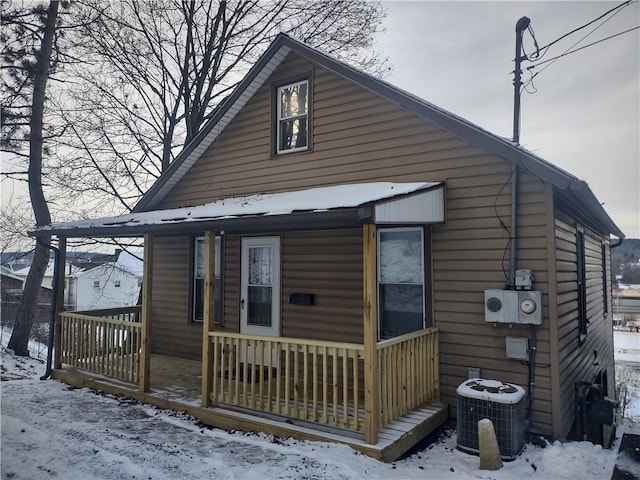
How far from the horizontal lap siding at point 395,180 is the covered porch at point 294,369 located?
46cm

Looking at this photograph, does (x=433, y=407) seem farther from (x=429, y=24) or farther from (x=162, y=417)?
(x=429, y=24)

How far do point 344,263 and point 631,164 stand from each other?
315 inches

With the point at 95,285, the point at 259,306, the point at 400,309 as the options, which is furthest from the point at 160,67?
the point at 95,285

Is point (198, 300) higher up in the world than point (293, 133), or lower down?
lower down

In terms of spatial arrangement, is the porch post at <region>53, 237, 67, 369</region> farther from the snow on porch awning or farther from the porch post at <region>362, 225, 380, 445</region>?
the porch post at <region>362, 225, 380, 445</region>

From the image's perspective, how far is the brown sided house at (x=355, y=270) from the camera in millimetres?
4984

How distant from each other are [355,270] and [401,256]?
2.45 feet

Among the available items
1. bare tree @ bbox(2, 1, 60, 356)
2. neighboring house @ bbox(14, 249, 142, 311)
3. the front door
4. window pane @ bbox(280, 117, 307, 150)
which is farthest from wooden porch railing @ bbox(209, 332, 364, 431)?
neighboring house @ bbox(14, 249, 142, 311)

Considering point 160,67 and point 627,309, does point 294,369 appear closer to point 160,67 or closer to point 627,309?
point 160,67

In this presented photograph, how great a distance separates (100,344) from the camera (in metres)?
7.36

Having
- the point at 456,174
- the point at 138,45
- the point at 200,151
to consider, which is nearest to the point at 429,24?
the point at 456,174

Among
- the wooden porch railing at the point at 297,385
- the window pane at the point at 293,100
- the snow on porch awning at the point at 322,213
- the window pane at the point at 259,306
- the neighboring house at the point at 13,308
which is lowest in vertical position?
the neighboring house at the point at 13,308

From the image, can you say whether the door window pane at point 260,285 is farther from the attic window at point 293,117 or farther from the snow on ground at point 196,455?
the snow on ground at point 196,455

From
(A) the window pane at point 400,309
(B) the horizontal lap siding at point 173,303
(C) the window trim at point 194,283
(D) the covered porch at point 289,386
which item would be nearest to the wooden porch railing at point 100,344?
(D) the covered porch at point 289,386
